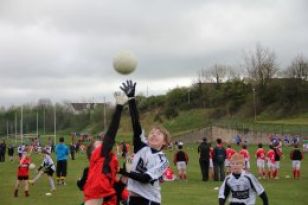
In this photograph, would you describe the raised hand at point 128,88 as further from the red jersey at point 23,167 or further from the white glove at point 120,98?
the red jersey at point 23,167

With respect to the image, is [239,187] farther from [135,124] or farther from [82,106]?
[82,106]

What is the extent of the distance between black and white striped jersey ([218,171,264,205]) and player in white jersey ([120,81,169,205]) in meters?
1.64

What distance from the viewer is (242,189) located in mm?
8555

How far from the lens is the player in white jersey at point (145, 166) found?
7094 mm

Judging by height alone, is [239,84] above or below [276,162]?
above

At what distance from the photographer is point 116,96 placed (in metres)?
6.38

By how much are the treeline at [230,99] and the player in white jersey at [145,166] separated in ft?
287

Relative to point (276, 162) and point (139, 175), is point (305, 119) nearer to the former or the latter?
point (276, 162)

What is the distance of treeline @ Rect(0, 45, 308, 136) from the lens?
A: 93.9 metres

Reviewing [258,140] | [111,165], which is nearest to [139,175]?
[111,165]

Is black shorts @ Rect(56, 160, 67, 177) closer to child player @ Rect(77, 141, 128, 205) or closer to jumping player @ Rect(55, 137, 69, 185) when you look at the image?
jumping player @ Rect(55, 137, 69, 185)

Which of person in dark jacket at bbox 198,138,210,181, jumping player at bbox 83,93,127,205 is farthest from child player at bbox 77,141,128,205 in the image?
person in dark jacket at bbox 198,138,210,181

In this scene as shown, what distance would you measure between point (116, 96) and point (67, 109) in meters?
129

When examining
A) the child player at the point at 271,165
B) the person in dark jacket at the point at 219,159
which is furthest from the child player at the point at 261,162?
the person in dark jacket at the point at 219,159
